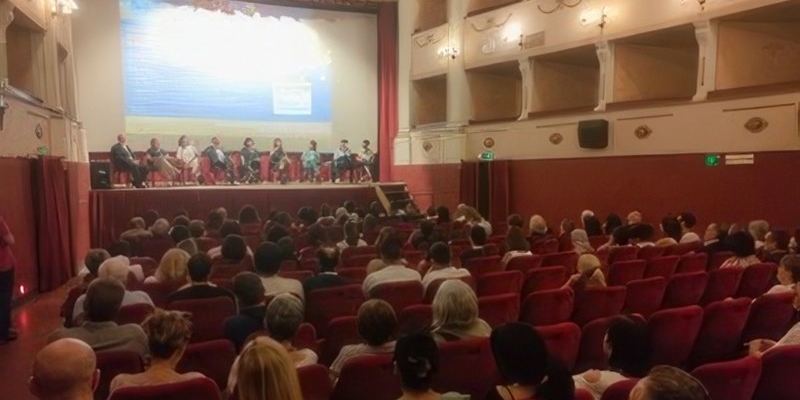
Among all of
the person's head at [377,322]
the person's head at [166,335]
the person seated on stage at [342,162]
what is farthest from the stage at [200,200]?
the person's head at [377,322]

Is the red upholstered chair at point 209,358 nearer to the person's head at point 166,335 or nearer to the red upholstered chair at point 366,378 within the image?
the person's head at point 166,335

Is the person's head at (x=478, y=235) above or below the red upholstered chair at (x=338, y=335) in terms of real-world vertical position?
above

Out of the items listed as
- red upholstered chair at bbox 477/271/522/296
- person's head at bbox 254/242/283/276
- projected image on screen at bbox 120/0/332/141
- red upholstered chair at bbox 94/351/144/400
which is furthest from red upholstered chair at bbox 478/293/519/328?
projected image on screen at bbox 120/0/332/141

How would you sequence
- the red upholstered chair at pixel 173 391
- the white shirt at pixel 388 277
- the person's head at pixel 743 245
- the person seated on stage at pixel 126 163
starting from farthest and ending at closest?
the person seated on stage at pixel 126 163
the person's head at pixel 743 245
the white shirt at pixel 388 277
the red upholstered chair at pixel 173 391

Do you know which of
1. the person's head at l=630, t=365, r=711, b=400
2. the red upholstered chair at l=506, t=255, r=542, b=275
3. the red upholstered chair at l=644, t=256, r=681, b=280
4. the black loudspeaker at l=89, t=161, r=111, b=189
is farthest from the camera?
the black loudspeaker at l=89, t=161, r=111, b=189

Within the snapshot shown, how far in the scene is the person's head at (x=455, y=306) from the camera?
3.33 m

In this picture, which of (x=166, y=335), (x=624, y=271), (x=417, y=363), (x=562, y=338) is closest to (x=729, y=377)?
(x=562, y=338)

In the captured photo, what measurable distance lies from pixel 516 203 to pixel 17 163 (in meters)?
9.73

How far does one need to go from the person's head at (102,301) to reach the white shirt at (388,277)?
1875 mm

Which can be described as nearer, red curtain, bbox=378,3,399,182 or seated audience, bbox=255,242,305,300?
seated audience, bbox=255,242,305,300

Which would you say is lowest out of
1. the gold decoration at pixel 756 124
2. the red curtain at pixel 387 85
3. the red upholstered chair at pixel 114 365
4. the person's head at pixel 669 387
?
the red upholstered chair at pixel 114 365

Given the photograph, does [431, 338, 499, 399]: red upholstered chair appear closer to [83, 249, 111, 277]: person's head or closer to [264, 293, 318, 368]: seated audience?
[264, 293, 318, 368]: seated audience

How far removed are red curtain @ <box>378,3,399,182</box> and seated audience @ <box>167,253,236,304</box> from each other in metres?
13.8

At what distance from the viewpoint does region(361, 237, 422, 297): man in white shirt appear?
4.73 m
